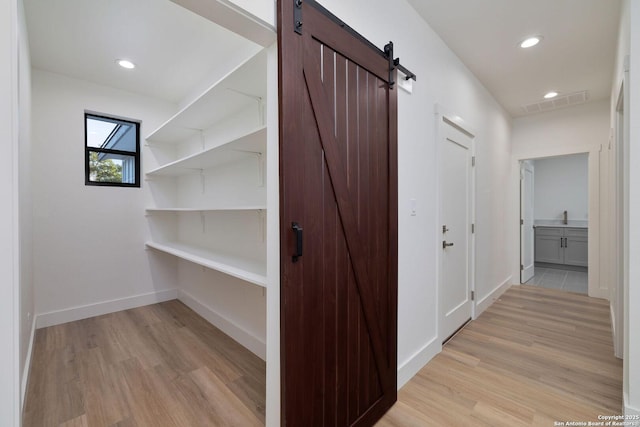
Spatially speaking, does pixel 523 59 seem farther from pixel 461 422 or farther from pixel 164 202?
pixel 164 202

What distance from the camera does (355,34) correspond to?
1.55m

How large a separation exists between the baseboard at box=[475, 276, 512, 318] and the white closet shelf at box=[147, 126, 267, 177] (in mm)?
3016

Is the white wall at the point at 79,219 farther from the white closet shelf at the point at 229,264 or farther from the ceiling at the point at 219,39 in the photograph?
the white closet shelf at the point at 229,264

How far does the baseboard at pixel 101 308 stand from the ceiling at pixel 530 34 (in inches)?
164

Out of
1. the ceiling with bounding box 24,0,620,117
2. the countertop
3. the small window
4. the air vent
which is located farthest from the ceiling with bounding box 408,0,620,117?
the small window

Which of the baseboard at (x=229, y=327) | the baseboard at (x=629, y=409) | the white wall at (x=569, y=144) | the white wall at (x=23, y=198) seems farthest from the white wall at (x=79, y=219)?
the white wall at (x=569, y=144)

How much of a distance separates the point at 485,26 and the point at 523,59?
0.86 m

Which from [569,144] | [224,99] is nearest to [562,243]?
[569,144]

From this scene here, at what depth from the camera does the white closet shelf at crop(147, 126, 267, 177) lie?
1862mm

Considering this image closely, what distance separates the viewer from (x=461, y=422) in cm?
163

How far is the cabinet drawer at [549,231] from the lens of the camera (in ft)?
18.9

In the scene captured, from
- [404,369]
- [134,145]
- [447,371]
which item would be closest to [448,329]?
[447,371]

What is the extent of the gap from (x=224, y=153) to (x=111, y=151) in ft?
6.81
